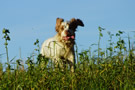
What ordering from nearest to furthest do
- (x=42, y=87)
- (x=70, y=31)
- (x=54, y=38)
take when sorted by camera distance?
1. (x=42, y=87)
2. (x=70, y=31)
3. (x=54, y=38)

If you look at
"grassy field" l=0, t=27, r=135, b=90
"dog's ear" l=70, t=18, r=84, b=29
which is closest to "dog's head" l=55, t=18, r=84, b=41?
"dog's ear" l=70, t=18, r=84, b=29

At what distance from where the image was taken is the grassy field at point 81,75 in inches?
183

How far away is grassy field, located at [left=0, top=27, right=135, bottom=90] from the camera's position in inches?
183

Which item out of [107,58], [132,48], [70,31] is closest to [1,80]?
[107,58]

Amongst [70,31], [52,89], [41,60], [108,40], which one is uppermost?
[70,31]

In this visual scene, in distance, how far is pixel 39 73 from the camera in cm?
519

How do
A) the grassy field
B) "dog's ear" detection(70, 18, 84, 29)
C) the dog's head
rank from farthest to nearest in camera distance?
1. "dog's ear" detection(70, 18, 84, 29)
2. the dog's head
3. the grassy field

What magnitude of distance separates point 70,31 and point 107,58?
368 cm

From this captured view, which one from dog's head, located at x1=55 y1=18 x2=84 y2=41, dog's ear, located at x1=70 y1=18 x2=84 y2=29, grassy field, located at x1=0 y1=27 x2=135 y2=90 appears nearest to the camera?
grassy field, located at x1=0 y1=27 x2=135 y2=90

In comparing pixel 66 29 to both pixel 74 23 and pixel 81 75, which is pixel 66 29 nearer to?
pixel 74 23

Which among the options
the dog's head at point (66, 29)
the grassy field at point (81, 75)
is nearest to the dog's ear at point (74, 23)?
the dog's head at point (66, 29)

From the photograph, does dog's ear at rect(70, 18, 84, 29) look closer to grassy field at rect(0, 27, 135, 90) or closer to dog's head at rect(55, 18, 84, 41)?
dog's head at rect(55, 18, 84, 41)

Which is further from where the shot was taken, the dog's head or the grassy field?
the dog's head

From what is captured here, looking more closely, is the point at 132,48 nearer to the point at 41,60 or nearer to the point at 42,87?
the point at 41,60
